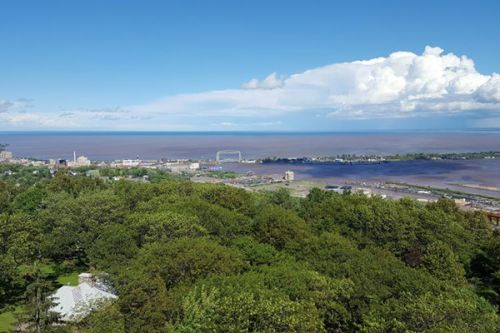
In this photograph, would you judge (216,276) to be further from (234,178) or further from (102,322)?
(234,178)

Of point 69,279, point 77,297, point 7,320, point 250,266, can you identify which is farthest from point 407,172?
point 7,320

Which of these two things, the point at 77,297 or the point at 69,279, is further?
the point at 69,279

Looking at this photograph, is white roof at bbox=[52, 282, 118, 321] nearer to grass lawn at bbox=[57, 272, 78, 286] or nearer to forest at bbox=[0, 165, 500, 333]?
forest at bbox=[0, 165, 500, 333]

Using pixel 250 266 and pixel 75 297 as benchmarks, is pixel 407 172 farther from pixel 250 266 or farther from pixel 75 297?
pixel 75 297

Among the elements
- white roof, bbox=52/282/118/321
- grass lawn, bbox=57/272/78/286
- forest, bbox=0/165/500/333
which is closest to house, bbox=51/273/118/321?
white roof, bbox=52/282/118/321

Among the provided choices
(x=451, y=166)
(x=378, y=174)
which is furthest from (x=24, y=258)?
(x=451, y=166)

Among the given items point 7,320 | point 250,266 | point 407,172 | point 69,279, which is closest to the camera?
point 7,320
